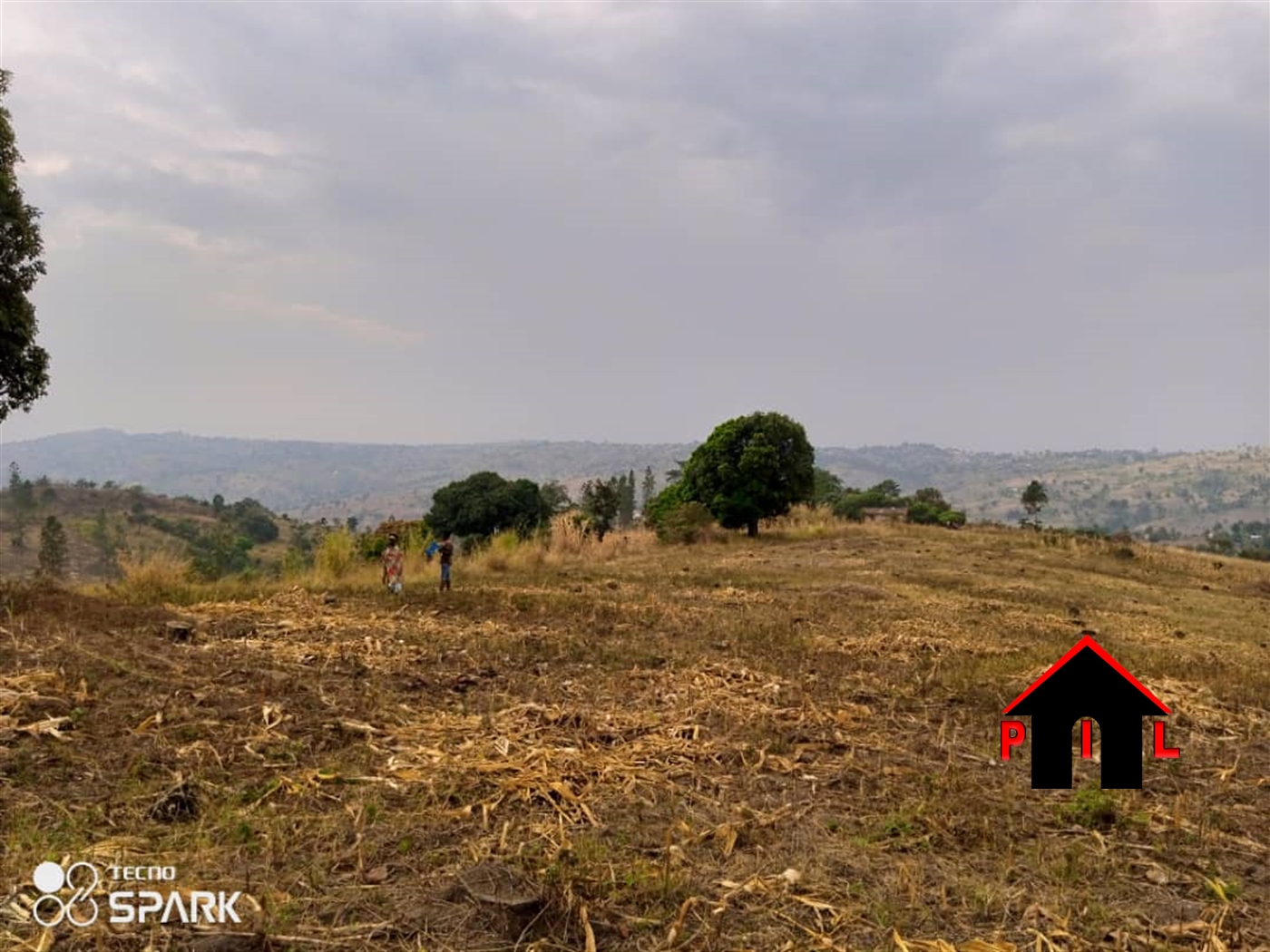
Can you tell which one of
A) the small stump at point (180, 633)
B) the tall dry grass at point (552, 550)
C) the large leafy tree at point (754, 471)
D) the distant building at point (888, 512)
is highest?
the large leafy tree at point (754, 471)

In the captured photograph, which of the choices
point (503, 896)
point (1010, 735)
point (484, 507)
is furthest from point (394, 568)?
point (484, 507)

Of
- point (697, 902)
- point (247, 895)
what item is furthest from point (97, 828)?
point (697, 902)

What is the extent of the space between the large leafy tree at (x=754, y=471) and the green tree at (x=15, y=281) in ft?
65.0

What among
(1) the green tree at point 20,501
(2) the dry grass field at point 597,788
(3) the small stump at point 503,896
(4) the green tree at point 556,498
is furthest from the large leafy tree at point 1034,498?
(1) the green tree at point 20,501

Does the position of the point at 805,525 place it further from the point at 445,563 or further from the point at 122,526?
the point at 122,526

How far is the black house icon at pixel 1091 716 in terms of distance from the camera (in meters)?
4.86

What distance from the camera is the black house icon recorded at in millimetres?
4863

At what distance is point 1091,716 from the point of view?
5.25 m

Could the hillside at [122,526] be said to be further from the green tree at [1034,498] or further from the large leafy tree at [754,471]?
the green tree at [1034,498]

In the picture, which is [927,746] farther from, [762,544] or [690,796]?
[762,544]

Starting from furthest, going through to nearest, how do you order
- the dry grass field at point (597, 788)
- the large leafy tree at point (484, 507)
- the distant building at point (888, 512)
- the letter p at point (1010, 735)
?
the distant building at point (888, 512), the large leafy tree at point (484, 507), the letter p at point (1010, 735), the dry grass field at point (597, 788)

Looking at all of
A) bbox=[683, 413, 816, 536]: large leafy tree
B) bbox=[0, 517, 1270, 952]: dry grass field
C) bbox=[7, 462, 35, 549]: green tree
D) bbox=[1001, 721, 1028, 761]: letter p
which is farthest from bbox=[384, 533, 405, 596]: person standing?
bbox=[7, 462, 35, 549]: green tree

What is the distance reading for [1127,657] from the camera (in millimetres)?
9102

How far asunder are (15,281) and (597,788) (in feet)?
30.1
